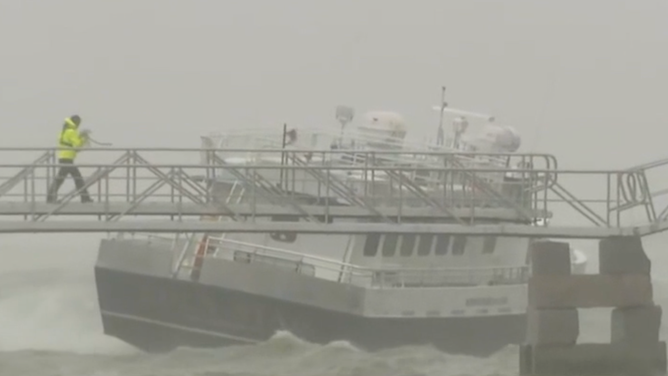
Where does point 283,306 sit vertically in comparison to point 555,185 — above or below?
below

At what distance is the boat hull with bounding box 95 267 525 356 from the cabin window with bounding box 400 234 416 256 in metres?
1.56

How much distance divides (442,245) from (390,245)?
1331mm

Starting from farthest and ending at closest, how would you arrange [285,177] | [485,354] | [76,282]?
[76,282] < [485,354] < [285,177]

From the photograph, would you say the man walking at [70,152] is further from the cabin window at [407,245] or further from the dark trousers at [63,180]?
the cabin window at [407,245]

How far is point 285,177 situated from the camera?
35219 millimetres

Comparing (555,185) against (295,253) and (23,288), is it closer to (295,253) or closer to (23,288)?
(295,253)

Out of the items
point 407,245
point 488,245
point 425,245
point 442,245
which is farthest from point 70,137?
point 488,245

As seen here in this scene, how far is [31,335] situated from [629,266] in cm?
1997

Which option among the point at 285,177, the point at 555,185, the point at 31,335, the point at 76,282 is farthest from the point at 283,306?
the point at 76,282

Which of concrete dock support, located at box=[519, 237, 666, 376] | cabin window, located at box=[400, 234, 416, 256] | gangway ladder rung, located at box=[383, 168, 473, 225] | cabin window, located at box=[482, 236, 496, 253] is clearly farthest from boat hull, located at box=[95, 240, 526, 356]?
concrete dock support, located at box=[519, 237, 666, 376]

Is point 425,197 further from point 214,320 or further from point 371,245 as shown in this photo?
point 371,245

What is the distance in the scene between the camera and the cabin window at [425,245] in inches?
1613

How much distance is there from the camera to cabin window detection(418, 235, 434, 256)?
41.0 meters

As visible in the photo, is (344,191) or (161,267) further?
(161,267)
